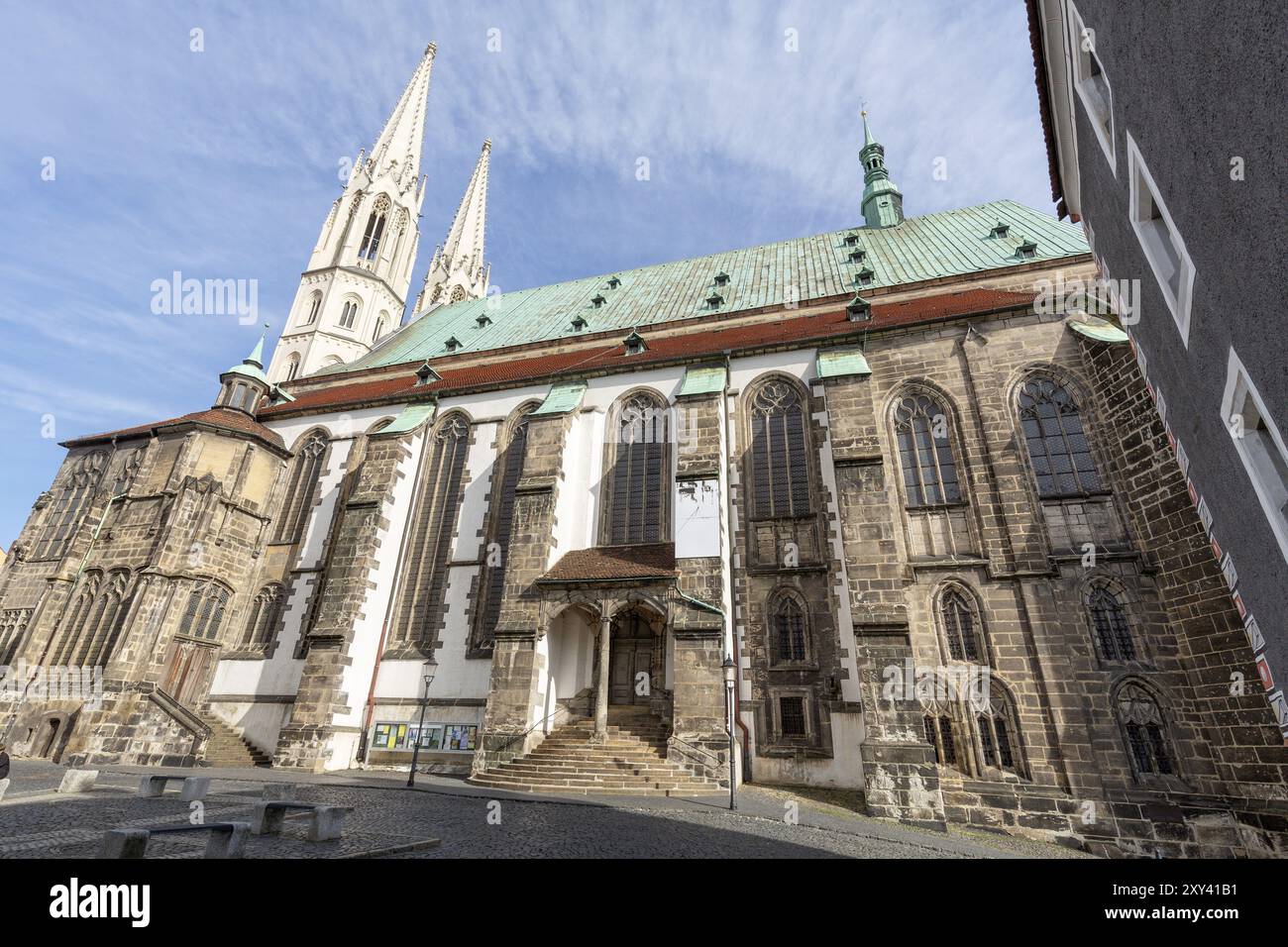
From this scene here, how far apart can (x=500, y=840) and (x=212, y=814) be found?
3808 mm

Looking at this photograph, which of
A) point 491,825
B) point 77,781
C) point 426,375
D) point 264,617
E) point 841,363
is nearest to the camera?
point 491,825

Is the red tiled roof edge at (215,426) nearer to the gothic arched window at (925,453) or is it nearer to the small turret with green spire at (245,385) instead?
the small turret with green spire at (245,385)

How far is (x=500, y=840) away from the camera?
22.9 ft

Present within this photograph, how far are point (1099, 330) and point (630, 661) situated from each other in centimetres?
1384

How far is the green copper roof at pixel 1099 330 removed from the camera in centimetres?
1357

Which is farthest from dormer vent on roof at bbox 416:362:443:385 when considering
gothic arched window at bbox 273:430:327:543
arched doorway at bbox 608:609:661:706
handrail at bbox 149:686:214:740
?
arched doorway at bbox 608:609:661:706

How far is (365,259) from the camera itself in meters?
31.8

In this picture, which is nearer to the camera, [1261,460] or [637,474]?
[1261,460]

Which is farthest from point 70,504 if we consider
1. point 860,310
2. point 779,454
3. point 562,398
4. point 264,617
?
point 860,310

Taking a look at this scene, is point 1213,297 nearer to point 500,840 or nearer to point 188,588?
point 500,840

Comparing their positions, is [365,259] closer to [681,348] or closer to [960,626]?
[681,348]

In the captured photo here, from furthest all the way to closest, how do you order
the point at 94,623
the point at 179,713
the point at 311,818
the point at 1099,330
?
the point at 94,623 < the point at 179,713 < the point at 1099,330 < the point at 311,818
